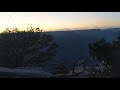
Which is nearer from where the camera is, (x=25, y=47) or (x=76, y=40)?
(x=25, y=47)

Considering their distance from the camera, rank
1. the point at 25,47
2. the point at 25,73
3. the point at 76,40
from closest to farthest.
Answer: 1. the point at 25,73
2. the point at 25,47
3. the point at 76,40

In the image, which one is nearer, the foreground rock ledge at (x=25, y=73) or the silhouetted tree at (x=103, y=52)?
the foreground rock ledge at (x=25, y=73)

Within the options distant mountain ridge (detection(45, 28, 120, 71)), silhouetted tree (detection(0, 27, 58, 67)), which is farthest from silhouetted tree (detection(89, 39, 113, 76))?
silhouetted tree (detection(0, 27, 58, 67))

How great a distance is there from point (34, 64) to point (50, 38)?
1.13 feet

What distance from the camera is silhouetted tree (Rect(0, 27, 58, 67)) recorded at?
3.84m

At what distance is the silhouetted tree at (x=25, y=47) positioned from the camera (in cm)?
384

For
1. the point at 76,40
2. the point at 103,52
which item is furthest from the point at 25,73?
the point at 103,52

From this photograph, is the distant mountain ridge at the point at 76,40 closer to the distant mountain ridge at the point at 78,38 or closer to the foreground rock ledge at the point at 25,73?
the distant mountain ridge at the point at 78,38

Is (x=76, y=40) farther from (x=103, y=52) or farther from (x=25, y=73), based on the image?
(x=25, y=73)

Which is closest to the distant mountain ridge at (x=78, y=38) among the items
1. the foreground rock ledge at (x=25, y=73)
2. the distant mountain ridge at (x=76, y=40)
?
the distant mountain ridge at (x=76, y=40)

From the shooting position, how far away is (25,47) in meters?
3.87
